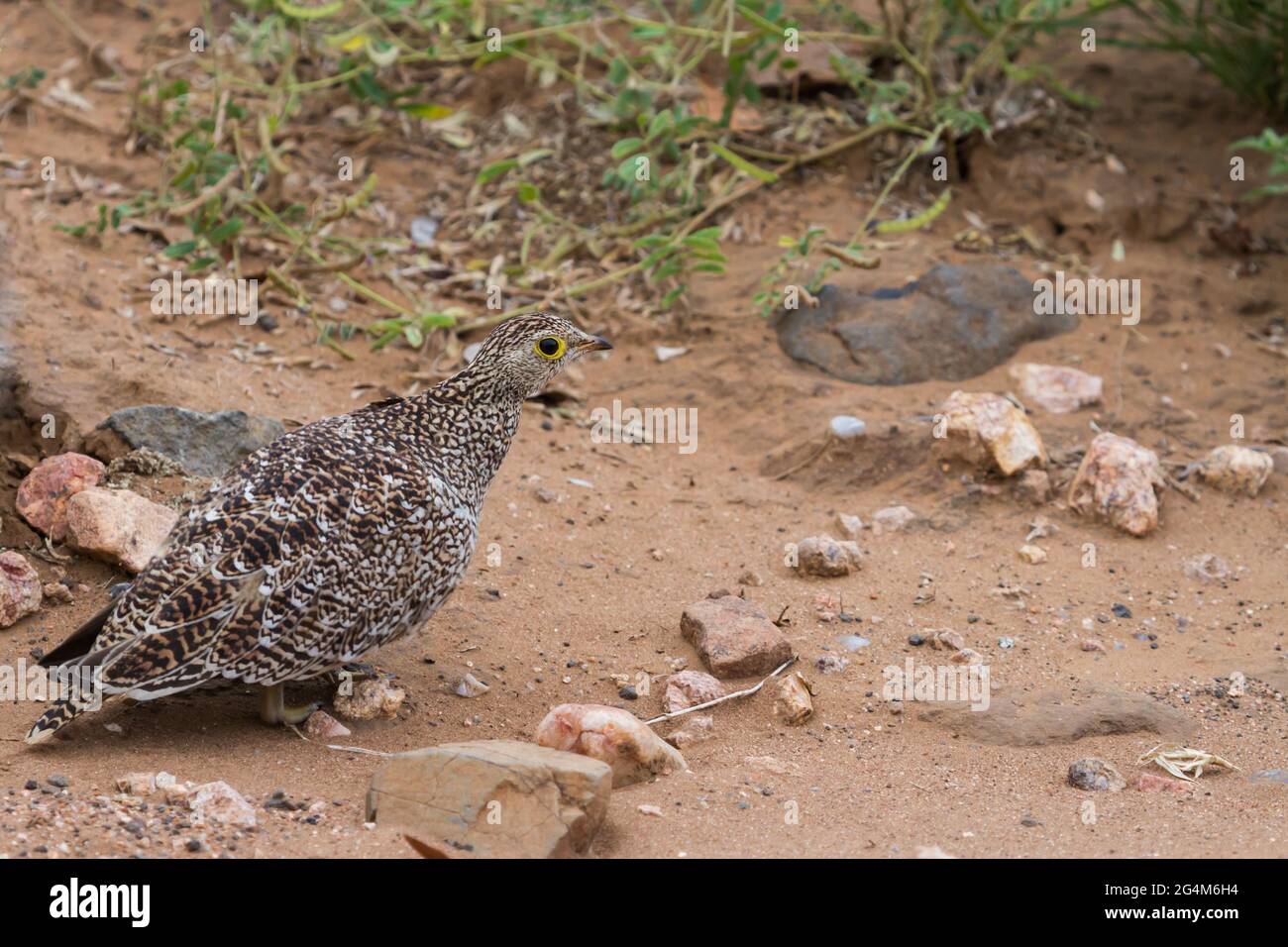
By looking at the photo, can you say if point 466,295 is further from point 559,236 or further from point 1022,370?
point 1022,370

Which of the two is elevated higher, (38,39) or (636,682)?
(38,39)

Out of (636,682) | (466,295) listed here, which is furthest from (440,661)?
(466,295)

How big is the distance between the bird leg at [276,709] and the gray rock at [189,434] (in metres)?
1.57

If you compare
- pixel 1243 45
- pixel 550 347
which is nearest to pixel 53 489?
pixel 550 347

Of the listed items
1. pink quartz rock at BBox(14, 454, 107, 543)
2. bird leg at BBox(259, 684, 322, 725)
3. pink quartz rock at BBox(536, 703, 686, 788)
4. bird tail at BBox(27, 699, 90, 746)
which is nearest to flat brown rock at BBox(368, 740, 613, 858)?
pink quartz rock at BBox(536, 703, 686, 788)

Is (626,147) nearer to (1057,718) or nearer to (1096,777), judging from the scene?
(1057,718)

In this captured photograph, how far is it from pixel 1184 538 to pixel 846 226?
3425mm

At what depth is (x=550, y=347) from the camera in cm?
632

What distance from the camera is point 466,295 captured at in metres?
9.42

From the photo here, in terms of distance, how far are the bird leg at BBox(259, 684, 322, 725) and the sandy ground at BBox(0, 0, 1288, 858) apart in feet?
0.18

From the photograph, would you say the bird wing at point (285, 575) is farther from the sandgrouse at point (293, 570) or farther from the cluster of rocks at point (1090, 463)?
the cluster of rocks at point (1090, 463)

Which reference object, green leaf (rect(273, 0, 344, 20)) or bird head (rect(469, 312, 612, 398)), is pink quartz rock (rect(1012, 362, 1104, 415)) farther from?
green leaf (rect(273, 0, 344, 20))

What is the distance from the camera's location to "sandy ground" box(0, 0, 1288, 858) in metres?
5.03

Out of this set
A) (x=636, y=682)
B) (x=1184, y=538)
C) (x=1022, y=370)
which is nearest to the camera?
(x=636, y=682)
